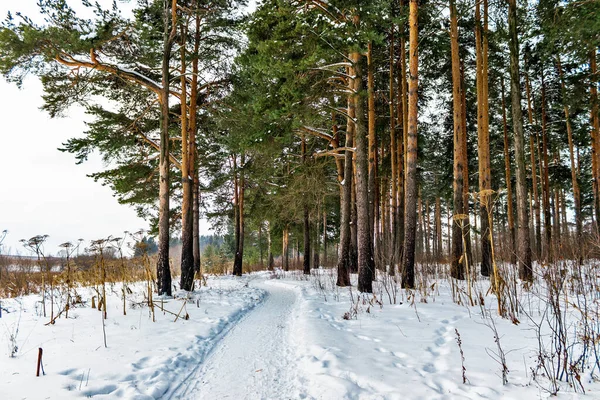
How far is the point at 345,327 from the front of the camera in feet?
16.5

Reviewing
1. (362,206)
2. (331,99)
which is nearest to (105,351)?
(362,206)

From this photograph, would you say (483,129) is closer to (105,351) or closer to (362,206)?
(362,206)

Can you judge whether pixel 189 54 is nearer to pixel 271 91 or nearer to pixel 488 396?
pixel 271 91

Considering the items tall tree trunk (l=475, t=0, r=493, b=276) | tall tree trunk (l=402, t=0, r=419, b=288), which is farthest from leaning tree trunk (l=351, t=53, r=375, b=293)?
tall tree trunk (l=475, t=0, r=493, b=276)

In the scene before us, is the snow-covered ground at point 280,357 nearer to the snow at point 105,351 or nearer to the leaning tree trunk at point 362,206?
the snow at point 105,351

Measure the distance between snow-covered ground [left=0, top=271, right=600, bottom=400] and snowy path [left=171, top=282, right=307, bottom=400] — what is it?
13mm

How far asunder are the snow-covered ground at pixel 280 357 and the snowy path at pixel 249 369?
13 millimetres

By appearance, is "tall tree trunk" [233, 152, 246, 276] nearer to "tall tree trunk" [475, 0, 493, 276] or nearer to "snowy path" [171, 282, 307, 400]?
"tall tree trunk" [475, 0, 493, 276]

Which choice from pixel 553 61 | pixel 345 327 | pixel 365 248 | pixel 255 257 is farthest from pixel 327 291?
pixel 255 257

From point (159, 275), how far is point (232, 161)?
457 inches

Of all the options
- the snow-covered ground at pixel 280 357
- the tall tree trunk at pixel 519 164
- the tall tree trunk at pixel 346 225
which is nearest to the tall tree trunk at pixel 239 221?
the tall tree trunk at pixel 346 225

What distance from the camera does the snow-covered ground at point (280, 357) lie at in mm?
2814

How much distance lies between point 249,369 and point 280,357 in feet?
Answer: 1.67

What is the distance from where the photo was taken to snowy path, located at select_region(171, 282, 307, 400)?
302 centimetres
